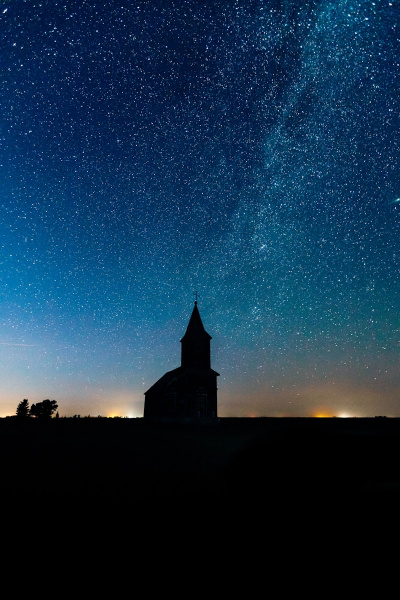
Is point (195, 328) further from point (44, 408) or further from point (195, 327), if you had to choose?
point (44, 408)

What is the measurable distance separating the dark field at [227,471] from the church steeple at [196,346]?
23532mm

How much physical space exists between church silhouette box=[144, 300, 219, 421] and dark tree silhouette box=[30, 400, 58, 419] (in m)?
19.9

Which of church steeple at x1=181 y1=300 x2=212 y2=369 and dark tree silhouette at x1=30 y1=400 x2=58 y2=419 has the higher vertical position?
church steeple at x1=181 y1=300 x2=212 y2=369

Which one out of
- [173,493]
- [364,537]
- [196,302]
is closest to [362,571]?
[364,537]

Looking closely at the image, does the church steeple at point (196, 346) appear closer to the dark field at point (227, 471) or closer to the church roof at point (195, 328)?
the church roof at point (195, 328)

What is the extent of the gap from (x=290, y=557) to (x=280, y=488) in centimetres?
72

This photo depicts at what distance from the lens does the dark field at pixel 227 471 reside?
171 centimetres

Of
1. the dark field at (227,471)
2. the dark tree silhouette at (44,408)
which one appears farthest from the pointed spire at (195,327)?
the dark tree silhouette at (44,408)

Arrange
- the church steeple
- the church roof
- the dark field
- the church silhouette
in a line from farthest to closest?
1. the church roof
2. the church steeple
3. the church silhouette
4. the dark field

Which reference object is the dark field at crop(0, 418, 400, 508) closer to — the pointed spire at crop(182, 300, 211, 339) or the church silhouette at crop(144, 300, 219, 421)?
the church silhouette at crop(144, 300, 219, 421)

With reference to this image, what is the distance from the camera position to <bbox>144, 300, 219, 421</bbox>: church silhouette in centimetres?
3027

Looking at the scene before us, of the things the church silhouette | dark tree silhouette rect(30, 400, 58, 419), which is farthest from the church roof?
dark tree silhouette rect(30, 400, 58, 419)

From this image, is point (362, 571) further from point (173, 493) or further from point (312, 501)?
Result: point (173, 493)

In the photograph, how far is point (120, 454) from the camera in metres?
9.96
